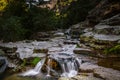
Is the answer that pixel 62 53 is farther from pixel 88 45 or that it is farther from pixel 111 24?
pixel 111 24

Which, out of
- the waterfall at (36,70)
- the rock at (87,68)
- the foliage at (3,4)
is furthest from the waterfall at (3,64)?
the foliage at (3,4)

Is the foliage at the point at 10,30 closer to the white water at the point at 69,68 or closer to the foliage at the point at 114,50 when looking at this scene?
the white water at the point at 69,68

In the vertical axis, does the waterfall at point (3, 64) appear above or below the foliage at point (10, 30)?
below

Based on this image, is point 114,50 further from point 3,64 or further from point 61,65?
point 3,64

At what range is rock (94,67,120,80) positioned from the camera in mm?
9164

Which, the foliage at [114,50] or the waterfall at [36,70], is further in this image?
the waterfall at [36,70]

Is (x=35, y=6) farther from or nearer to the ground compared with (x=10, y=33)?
farther from the ground

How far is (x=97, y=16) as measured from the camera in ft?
83.6

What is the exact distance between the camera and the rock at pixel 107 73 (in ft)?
30.1

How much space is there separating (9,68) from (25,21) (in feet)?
47.3

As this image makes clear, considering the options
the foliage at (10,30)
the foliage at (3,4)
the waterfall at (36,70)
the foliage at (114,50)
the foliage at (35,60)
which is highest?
the foliage at (3,4)

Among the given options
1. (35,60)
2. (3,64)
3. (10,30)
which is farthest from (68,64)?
(10,30)

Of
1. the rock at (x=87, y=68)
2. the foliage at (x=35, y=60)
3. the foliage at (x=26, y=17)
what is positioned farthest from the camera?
the foliage at (x=26, y=17)

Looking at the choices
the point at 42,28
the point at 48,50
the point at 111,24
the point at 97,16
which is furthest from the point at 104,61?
the point at 42,28
